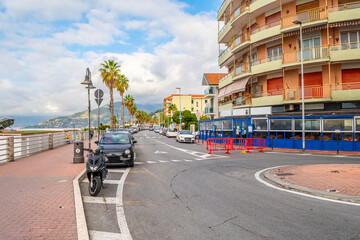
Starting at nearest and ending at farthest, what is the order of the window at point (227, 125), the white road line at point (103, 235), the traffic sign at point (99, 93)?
the white road line at point (103, 235) < the traffic sign at point (99, 93) < the window at point (227, 125)

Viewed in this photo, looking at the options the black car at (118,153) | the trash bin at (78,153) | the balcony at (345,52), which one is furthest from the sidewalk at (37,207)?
the balcony at (345,52)

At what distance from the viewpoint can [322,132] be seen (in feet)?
63.1

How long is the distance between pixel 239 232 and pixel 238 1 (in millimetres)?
31625

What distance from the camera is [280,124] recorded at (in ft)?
70.4

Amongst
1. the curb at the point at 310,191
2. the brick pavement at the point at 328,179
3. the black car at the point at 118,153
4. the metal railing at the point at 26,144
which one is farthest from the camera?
the metal railing at the point at 26,144

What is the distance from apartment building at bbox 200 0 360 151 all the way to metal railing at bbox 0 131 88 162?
53.2ft

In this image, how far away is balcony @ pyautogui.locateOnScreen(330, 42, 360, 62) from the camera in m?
20.7

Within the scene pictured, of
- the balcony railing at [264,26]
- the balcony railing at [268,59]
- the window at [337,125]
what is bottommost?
the window at [337,125]

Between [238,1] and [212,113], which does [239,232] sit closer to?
[238,1]

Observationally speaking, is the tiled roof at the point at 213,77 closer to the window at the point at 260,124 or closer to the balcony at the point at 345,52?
the window at the point at 260,124

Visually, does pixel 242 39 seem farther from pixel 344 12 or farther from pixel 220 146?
pixel 220 146

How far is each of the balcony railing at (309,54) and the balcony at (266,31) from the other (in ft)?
8.03

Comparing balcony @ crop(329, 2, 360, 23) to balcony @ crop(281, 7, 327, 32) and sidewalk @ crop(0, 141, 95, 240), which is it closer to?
balcony @ crop(281, 7, 327, 32)

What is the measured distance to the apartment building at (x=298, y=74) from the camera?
65.7ft
